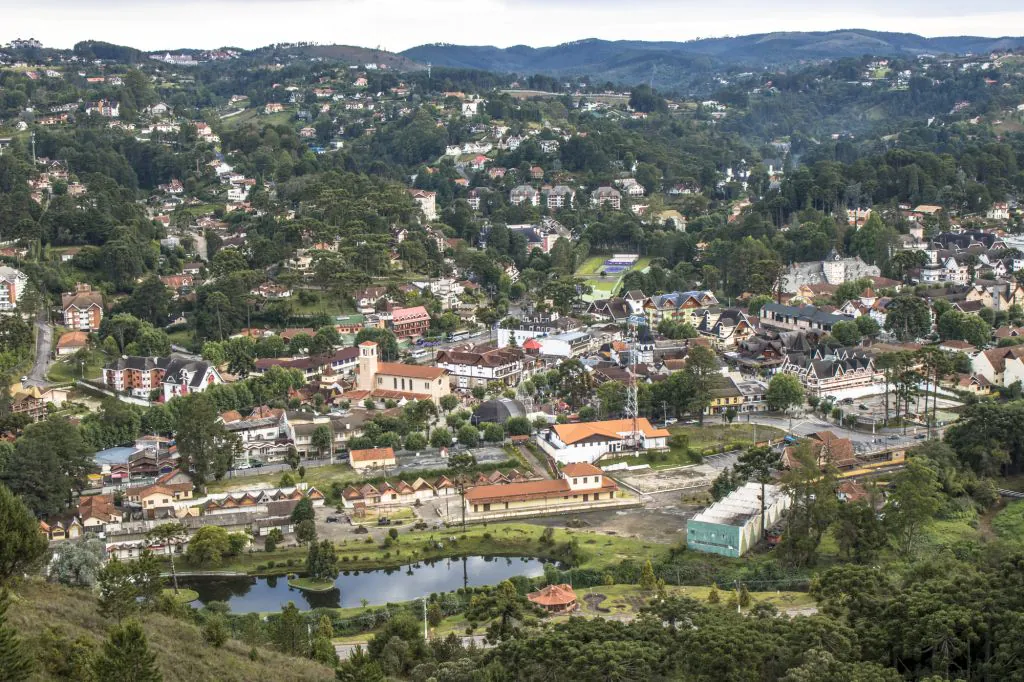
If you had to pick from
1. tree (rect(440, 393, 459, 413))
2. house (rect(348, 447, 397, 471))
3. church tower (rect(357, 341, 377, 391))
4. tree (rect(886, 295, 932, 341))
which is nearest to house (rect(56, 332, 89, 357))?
church tower (rect(357, 341, 377, 391))

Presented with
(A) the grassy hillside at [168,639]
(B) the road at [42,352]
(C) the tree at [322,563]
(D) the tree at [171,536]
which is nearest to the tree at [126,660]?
(A) the grassy hillside at [168,639]

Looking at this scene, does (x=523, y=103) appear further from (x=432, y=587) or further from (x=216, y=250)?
(x=432, y=587)

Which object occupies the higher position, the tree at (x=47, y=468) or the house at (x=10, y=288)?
the house at (x=10, y=288)

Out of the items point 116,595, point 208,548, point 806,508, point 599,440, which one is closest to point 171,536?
point 208,548

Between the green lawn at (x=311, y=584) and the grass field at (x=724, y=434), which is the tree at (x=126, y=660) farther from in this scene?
the grass field at (x=724, y=434)

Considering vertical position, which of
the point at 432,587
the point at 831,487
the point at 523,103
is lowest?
the point at 432,587

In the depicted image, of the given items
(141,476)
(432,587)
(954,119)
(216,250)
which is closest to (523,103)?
(954,119)

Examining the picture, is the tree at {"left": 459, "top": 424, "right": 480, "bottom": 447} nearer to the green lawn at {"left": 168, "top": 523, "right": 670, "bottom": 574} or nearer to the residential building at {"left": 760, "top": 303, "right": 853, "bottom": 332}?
the green lawn at {"left": 168, "top": 523, "right": 670, "bottom": 574}
